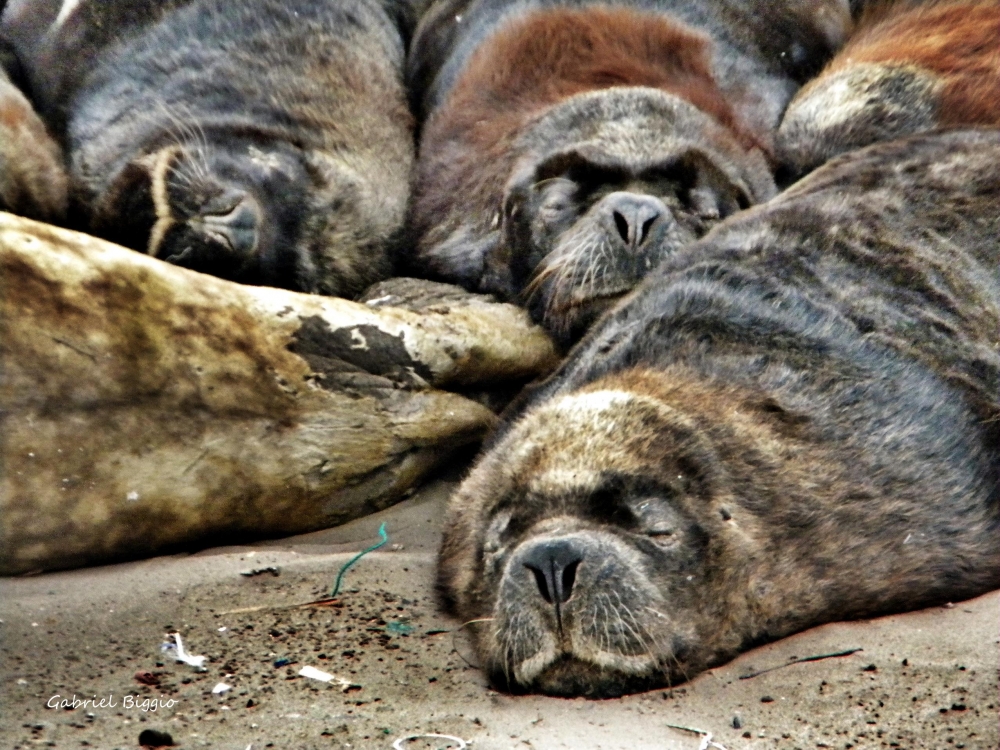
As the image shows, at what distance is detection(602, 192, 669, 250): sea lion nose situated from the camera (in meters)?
4.85

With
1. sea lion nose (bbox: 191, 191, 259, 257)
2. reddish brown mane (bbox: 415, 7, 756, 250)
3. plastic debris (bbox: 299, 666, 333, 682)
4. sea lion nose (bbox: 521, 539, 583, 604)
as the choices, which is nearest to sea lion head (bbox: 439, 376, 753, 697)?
sea lion nose (bbox: 521, 539, 583, 604)

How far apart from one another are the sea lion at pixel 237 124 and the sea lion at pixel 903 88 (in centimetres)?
152

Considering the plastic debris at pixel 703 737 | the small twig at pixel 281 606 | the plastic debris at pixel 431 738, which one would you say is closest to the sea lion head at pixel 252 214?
the small twig at pixel 281 606

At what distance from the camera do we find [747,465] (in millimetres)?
3582

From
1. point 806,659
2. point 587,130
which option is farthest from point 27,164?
point 806,659

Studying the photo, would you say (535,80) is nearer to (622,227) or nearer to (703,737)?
(622,227)

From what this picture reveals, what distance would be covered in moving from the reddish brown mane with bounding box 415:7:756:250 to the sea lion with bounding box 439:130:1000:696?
136 centimetres

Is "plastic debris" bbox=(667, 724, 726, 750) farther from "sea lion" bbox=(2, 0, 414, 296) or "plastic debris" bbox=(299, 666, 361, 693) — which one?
"sea lion" bbox=(2, 0, 414, 296)

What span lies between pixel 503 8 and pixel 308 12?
0.80 m

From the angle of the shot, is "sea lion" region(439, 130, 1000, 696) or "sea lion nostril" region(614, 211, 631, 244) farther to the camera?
"sea lion nostril" region(614, 211, 631, 244)

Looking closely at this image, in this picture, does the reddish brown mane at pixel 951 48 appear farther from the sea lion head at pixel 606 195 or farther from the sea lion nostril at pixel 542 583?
the sea lion nostril at pixel 542 583

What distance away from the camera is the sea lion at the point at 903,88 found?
5227 mm

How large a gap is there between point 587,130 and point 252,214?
4.00 feet

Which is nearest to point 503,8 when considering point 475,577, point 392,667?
point 475,577
